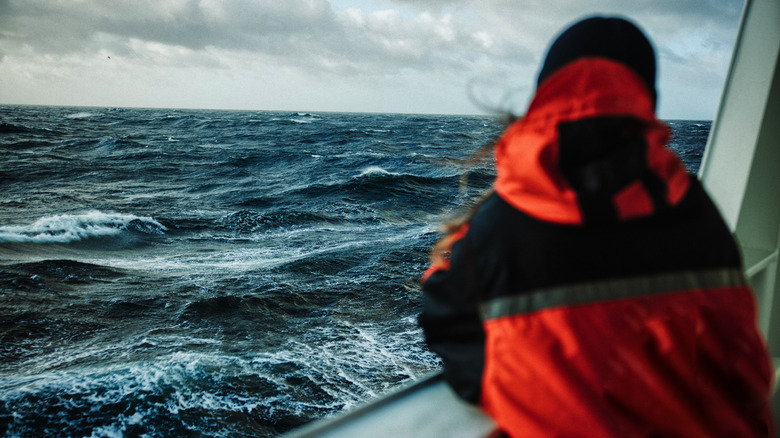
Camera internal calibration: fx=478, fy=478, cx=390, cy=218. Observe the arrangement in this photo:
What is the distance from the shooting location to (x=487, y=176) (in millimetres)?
15797

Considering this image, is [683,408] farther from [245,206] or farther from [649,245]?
[245,206]

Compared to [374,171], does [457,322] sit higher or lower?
A: higher

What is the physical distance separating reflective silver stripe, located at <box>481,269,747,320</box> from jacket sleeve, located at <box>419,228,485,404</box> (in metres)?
0.09

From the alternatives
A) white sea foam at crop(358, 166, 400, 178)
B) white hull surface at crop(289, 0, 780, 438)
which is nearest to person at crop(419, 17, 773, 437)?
white hull surface at crop(289, 0, 780, 438)

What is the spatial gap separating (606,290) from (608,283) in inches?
0.4

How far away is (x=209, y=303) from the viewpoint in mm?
5758

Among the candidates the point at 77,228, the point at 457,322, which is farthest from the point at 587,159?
the point at 77,228

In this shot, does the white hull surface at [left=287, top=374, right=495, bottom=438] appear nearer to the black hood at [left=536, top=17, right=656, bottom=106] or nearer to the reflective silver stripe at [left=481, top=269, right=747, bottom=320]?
the reflective silver stripe at [left=481, top=269, right=747, bottom=320]

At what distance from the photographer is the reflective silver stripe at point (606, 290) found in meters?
0.74

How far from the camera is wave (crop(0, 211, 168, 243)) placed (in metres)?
9.06

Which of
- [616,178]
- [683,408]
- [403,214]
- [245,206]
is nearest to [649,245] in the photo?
[616,178]

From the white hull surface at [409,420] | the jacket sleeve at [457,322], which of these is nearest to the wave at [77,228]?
the white hull surface at [409,420]

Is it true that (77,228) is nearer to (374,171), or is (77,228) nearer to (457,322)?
(374,171)

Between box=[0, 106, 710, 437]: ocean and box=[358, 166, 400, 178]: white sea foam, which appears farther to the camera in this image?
box=[358, 166, 400, 178]: white sea foam
